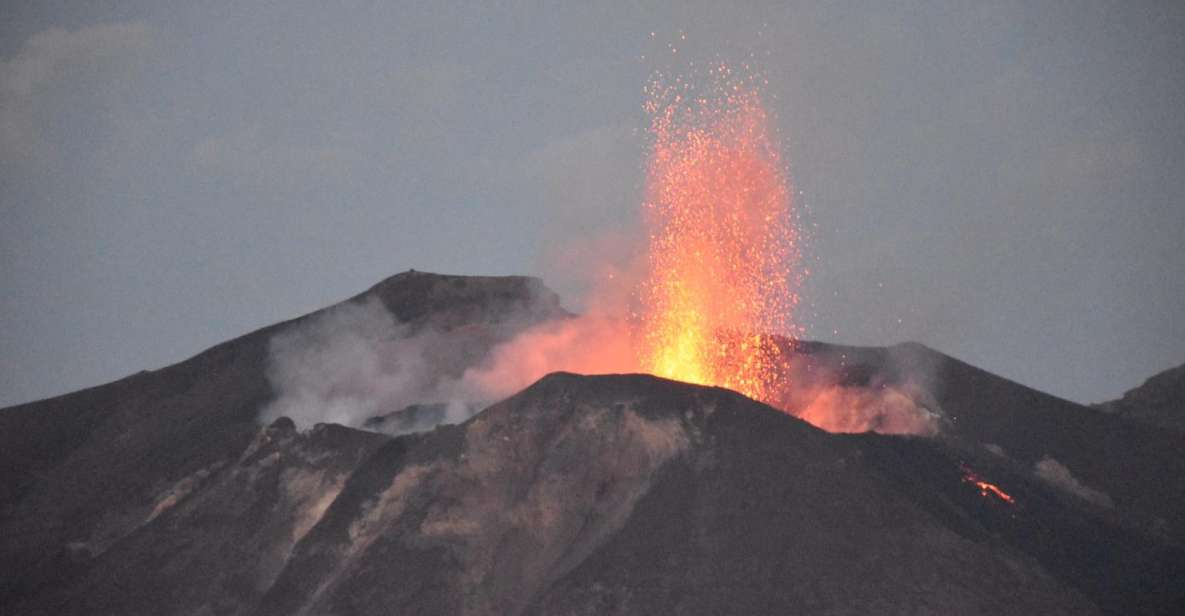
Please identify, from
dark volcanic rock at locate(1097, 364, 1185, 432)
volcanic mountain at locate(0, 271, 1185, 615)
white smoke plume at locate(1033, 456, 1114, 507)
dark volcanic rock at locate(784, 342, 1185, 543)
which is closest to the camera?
volcanic mountain at locate(0, 271, 1185, 615)

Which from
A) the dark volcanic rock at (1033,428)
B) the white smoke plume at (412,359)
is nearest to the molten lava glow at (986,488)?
the dark volcanic rock at (1033,428)

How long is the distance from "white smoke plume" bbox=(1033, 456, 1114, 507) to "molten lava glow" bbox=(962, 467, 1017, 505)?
5.76 m

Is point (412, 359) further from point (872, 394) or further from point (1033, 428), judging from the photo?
point (1033, 428)

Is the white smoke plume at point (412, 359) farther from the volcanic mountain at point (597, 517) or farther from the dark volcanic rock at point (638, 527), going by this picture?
the dark volcanic rock at point (638, 527)

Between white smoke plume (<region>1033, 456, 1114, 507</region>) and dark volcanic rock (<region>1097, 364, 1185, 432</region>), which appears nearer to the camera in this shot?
white smoke plume (<region>1033, 456, 1114, 507</region>)

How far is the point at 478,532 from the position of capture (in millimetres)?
32094

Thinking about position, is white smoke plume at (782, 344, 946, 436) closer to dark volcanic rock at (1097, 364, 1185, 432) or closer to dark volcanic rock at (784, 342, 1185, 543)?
dark volcanic rock at (784, 342, 1185, 543)

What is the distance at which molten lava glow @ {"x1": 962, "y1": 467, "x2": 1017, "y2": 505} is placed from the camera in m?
33.5

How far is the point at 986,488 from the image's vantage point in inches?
1331

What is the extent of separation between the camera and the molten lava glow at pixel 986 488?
33.5 metres

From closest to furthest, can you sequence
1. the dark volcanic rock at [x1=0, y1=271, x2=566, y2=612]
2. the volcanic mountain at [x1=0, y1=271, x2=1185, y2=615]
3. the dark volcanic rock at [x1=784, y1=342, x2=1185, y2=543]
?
the volcanic mountain at [x1=0, y1=271, x2=1185, y2=615] → the dark volcanic rock at [x1=0, y1=271, x2=566, y2=612] → the dark volcanic rock at [x1=784, y1=342, x2=1185, y2=543]

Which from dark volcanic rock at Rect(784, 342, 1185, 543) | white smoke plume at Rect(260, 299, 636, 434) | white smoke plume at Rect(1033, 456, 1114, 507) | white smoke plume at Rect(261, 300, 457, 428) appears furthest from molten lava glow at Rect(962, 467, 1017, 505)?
white smoke plume at Rect(261, 300, 457, 428)

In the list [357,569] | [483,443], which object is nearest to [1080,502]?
[483,443]

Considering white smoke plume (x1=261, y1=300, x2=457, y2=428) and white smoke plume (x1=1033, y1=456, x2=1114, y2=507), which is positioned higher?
white smoke plume (x1=261, y1=300, x2=457, y2=428)
